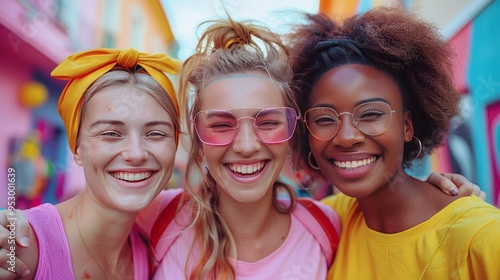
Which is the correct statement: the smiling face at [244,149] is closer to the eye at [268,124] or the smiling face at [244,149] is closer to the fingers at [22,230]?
the eye at [268,124]

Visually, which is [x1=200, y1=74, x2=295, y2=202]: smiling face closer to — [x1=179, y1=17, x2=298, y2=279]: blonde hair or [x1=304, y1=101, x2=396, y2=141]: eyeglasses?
[x1=179, y1=17, x2=298, y2=279]: blonde hair

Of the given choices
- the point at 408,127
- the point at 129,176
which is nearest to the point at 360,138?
the point at 408,127

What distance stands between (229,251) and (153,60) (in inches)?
37.3

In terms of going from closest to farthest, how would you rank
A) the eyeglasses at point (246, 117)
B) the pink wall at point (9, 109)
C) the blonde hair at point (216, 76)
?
the eyeglasses at point (246, 117)
the blonde hair at point (216, 76)
the pink wall at point (9, 109)

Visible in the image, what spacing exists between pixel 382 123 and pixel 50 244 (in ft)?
4.68

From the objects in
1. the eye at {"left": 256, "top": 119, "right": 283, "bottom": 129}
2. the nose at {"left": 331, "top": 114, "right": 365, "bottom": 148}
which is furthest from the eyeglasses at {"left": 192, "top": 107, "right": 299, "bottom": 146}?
the nose at {"left": 331, "top": 114, "right": 365, "bottom": 148}

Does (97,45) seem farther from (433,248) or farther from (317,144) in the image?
(433,248)

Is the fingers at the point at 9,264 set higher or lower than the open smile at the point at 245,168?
lower

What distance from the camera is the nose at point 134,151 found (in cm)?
164

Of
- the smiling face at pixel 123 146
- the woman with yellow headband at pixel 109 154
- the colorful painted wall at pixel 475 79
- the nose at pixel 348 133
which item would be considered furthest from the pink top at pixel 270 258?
the colorful painted wall at pixel 475 79

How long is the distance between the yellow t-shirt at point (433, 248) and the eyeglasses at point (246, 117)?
0.61m

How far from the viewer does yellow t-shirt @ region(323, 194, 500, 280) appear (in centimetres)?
133

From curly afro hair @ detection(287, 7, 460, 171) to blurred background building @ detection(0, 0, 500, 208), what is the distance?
1038 mm

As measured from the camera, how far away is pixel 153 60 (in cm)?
184
